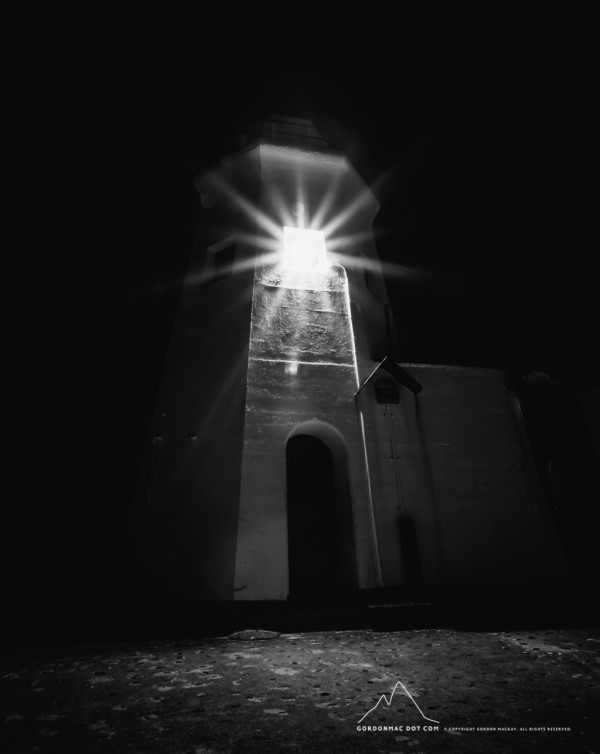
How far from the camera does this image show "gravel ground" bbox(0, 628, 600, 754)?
8.16 feet

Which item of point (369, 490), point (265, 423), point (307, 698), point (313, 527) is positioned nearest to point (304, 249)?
point (265, 423)

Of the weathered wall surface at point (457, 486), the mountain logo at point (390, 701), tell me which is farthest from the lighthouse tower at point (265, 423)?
the mountain logo at point (390, 701)

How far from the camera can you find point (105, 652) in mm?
4992

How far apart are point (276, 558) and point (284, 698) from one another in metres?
3.19

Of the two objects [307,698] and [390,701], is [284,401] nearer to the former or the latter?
[307,698]

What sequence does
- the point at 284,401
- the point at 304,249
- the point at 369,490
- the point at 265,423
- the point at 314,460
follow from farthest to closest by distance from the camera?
the point at 304,249 → the point at 314,460 → the point at 284,401 → the point at 265,423 → the point at 369,490

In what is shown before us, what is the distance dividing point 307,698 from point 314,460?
5.03 meters

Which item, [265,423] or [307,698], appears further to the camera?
[265,423]

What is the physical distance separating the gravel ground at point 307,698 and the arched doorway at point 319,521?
2116mm

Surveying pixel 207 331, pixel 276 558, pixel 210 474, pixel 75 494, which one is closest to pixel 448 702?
pixel 276 558

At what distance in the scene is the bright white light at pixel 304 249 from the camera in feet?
32.4

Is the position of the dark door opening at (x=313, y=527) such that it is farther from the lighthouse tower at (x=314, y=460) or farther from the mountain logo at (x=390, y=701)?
the mountain logo at (x=390, y=701)

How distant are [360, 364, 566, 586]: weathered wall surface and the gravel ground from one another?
2.07 meters

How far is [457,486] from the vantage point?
7875 millimetres
